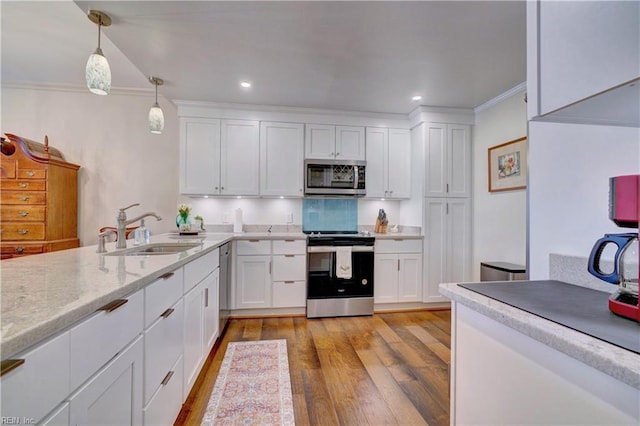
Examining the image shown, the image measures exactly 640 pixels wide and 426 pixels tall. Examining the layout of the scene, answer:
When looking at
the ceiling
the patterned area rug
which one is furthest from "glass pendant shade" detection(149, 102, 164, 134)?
the patterned area rug

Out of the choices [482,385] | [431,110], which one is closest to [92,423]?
[482,385]

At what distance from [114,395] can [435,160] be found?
3603mm

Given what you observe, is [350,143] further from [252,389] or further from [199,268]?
[252,389]

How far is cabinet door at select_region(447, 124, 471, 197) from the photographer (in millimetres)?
3521

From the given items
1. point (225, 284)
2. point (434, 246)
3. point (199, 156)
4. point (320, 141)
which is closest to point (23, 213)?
point (199, 156)

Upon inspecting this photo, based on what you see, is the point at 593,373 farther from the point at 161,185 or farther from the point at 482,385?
the point at 161,185

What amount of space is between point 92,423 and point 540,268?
1653 millimetres

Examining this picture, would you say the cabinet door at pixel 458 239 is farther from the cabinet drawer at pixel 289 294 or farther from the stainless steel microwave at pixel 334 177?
the cabinet drawer at pixel 289 294

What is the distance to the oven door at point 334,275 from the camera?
127 inches

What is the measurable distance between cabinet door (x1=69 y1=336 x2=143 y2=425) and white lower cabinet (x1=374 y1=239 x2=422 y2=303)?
2.69 metres

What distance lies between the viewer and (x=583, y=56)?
0.65 meters

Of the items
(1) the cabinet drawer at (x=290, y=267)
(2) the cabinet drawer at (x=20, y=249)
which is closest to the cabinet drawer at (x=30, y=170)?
(2) the cabinet drawer at (x=20, y=249)

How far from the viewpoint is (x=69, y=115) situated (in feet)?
11.2

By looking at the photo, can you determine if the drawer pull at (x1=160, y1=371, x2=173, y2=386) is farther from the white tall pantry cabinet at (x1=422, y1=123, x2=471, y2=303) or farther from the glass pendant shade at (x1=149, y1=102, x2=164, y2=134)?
the white tall pantry cabinet at (x1=422, y1=123, x2=471, y2=303)
